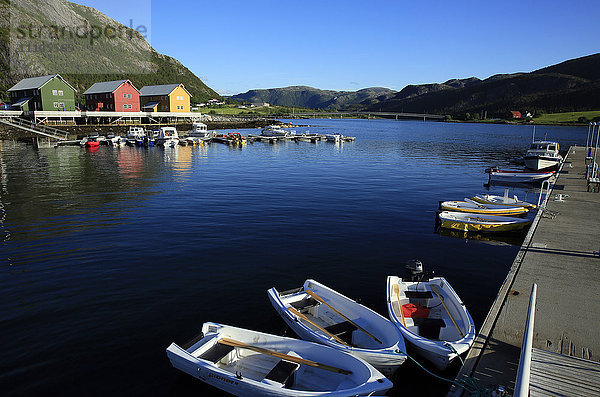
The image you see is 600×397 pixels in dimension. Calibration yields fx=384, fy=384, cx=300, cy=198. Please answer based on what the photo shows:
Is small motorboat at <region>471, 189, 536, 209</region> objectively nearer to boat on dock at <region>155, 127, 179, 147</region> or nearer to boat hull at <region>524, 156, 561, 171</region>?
boat hull at <region>524, 156, 561, 171</region>

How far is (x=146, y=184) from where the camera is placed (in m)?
35.6

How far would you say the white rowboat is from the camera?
9406 millimetres

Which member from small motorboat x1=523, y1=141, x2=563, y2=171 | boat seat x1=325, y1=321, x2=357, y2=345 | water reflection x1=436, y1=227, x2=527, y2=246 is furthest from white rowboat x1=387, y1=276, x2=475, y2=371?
small motorboat x1=523, y1=141, x2=563, y2=171

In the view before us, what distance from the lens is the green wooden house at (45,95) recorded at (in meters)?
84.7

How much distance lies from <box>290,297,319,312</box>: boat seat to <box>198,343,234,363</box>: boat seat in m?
2.96

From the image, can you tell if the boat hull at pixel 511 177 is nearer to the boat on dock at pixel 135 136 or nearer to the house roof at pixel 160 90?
the boat on dock at pixel 135 136

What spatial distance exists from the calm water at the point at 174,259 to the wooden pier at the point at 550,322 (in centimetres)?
155

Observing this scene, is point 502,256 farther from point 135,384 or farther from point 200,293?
point 135,384

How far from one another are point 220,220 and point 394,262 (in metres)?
11.1

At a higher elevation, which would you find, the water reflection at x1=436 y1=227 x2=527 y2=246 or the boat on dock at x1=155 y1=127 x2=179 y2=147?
the boat on dock at x1=155 y1=127 x2=179 y2=147

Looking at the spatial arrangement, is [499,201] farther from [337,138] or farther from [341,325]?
[337,138]

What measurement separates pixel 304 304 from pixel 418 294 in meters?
3.84

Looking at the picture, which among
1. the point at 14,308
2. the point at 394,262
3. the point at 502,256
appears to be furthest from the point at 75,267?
the point at 502,256

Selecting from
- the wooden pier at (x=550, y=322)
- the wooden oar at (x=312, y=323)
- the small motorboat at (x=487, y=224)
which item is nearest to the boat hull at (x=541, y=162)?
the small motorboat at (x=487, y=224)
